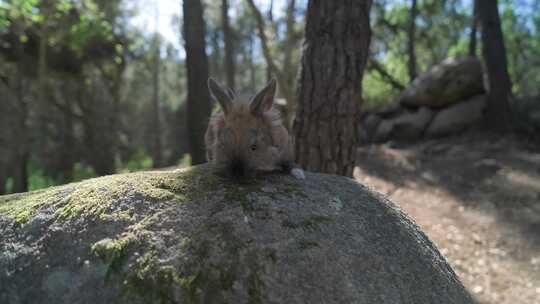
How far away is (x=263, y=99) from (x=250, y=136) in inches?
18.0

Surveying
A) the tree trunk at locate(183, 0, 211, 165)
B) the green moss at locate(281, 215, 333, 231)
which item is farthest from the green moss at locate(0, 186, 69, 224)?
the tree trunk at locate(183, 0, 211, 165)

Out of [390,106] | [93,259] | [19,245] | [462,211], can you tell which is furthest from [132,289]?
[390,106]

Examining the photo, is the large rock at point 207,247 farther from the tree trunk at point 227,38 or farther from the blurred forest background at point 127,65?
the tree trunk at point 227,38

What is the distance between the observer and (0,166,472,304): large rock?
95.5 inches

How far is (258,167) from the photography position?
3859 mm

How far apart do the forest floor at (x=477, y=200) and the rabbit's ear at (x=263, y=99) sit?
1.65 meters

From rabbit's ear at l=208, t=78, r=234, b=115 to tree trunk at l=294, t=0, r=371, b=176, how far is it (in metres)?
2.04

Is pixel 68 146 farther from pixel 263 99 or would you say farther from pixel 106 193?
pixel 106 193

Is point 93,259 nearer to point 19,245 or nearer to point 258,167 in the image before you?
Answer: point 19,245

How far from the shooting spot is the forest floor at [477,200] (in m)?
6.96

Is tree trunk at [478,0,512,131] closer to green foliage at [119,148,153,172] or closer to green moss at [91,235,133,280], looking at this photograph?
green moss at [91,235,133,280]

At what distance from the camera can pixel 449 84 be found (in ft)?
51.5

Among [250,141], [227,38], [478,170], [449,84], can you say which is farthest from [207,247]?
[227,38]

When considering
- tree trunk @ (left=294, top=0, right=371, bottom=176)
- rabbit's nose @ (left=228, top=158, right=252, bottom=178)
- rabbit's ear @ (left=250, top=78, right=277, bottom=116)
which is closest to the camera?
rabbit's nose @ (left=228, top=158, right=252, bottom=178)
